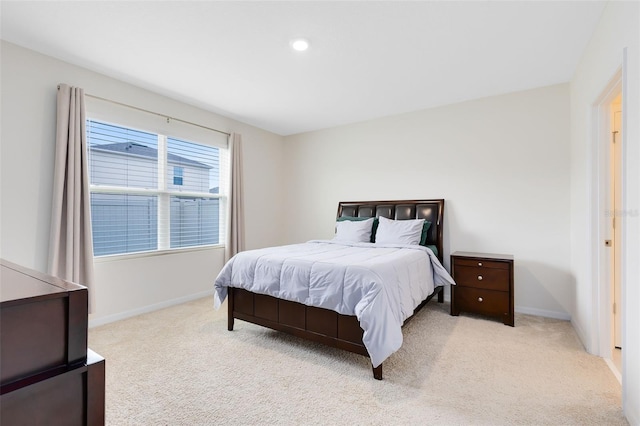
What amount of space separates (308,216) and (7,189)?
3573mm

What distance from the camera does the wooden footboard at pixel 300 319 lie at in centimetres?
221

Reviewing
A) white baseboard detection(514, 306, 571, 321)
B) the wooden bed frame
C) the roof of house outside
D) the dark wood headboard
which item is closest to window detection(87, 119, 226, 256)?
the roof of house outside

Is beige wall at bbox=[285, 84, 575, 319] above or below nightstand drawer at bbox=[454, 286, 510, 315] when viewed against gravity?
above

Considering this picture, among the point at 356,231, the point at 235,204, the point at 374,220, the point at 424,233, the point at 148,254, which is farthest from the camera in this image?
the point at 235,204

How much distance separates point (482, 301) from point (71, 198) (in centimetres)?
409

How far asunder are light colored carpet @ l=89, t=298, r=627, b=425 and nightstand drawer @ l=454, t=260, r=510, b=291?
410mm

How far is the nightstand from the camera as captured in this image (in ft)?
10.1

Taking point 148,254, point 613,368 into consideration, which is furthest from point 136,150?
point 613,368

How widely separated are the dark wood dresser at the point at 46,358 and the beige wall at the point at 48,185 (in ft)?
8.18

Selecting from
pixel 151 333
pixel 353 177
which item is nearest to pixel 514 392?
pixel 151 333

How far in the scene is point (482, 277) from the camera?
3.20 m

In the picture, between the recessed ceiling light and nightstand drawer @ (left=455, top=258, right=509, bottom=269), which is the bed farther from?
the recessed ceiling light

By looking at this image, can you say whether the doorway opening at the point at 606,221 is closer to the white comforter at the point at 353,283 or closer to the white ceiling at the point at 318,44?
the white ceiling at the point at 318,44

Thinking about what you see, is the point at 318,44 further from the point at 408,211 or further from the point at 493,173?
the point at 493,173
